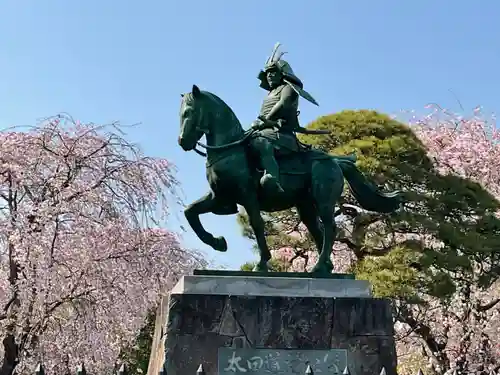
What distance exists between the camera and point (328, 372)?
6.04m

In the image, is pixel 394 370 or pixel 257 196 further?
pixel 257 196

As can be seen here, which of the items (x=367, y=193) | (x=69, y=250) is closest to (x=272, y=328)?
(x=367, y=193)

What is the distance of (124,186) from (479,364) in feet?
30.4

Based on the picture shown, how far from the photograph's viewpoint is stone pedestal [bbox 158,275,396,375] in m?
5.96

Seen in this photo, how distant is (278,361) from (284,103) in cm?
268

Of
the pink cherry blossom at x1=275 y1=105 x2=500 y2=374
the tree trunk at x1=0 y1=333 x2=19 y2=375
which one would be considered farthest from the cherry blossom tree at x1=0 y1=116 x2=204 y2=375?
the pink cherry blossom at x1=275 y1=105 x2=500 y2=374

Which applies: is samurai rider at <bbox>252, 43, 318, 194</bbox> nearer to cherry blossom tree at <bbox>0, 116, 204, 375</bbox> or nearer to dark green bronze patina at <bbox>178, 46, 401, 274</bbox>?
dark green bronze patina at <bbox>178, 46, 401, 274</bbox>

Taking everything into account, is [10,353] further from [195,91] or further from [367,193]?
[367,193]

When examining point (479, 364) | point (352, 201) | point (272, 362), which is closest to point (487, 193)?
point (352, 201)

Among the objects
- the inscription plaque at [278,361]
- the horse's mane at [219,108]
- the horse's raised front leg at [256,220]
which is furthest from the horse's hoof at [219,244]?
the inscription plaque at [278,361]

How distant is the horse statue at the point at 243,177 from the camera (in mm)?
6637

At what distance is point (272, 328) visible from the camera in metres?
6.09

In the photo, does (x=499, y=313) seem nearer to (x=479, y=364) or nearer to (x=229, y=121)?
(x=479, y=364)

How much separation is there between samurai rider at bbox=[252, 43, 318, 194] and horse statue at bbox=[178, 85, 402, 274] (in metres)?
0.10
